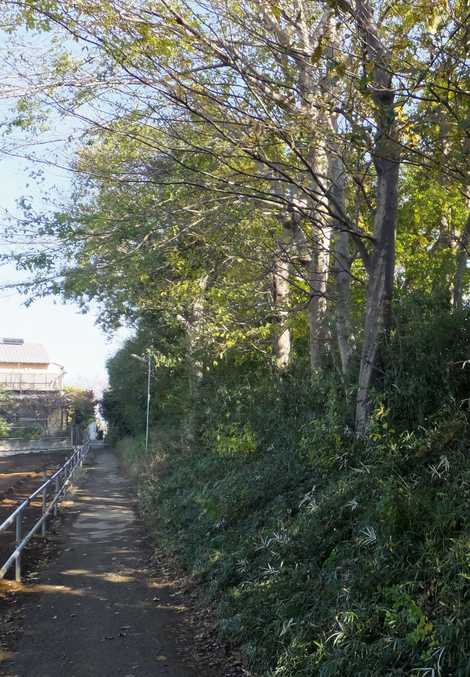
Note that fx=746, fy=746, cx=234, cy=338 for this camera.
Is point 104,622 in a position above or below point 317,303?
below

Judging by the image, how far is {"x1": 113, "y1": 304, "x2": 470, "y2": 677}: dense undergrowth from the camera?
4699 mm

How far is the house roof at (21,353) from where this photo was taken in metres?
89.4

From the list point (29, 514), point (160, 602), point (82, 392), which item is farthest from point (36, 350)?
point (160, 602)

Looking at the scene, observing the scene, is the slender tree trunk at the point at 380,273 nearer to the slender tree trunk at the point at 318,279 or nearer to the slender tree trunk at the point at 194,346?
the slender tree trunk at the point at 318,279

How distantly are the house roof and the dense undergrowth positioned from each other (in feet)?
267

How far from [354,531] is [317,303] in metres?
7.11

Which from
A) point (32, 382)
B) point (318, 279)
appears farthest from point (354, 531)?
point (32, 382)

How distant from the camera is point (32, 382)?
223 feet

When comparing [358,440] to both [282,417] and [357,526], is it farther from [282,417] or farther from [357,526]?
[282,417]

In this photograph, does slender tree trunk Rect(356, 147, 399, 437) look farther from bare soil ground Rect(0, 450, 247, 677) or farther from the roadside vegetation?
bare soil ground Rect(0, 450, 247, 677)

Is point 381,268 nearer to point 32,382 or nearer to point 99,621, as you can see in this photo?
point 99,621

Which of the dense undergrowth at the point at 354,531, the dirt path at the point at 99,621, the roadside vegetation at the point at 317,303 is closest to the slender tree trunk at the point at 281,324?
the roadside vegetation at the point at 317,303

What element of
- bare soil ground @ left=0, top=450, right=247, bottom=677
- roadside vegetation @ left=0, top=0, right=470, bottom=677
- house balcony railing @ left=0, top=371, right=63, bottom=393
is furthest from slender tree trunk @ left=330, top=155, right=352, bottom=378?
house balcony railing @ left=0, top=371, right=63, bottom=393

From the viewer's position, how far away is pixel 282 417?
11.6 meters
